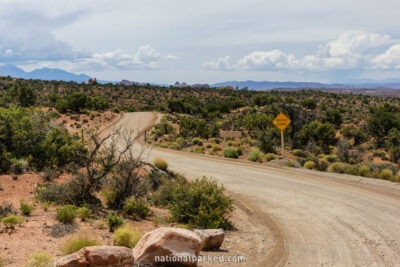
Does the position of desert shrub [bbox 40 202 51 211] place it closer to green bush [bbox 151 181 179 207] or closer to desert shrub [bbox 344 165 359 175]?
green bush [bbox 151 181 179 207]

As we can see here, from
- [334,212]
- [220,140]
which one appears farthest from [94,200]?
[220,140]

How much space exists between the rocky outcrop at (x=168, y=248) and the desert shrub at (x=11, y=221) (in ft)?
12.5

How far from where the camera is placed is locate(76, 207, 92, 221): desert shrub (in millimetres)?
9344

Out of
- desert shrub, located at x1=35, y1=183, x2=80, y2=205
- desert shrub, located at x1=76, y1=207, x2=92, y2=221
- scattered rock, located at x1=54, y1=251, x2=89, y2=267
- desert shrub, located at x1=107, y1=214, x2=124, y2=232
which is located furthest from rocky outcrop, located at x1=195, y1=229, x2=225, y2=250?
desert shrub, located at x1=35, y1=183, x2=80, y2=205

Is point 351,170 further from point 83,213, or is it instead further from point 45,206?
point 45,206

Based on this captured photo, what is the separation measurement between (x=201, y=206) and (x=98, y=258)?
4439mm

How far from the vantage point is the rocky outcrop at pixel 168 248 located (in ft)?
19.8

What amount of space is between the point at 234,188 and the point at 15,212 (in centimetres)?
860

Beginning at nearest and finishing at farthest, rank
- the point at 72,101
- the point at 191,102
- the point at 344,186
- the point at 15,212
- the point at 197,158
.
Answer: the point at 15,212, the point at 344,186, the point at 197,158, the point at 72,101, the point at 191,102

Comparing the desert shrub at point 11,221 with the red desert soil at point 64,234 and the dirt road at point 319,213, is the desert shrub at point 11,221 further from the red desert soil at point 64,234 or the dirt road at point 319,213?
the dirt road at point 319,213

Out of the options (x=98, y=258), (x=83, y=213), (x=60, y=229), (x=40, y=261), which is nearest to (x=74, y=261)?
(x=98, y=258)

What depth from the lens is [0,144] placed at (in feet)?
48.2

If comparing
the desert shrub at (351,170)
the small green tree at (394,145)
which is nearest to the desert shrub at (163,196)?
the desert shrub at (351,170)

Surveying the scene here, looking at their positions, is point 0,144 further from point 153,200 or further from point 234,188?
point 234,188
